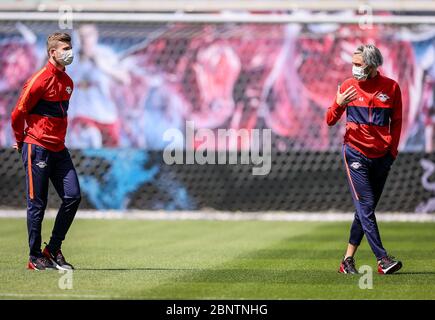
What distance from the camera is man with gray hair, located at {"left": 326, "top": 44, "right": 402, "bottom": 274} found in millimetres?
→ 10148

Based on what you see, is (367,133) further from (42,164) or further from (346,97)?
(42,164)

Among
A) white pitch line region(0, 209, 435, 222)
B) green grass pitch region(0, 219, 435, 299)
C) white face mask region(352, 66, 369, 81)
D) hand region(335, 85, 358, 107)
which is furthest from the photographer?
white pitch line region(0, 209, 435, 222)

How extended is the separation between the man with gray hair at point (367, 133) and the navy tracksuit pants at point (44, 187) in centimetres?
279

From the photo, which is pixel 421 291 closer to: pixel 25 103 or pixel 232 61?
pixel 25 103

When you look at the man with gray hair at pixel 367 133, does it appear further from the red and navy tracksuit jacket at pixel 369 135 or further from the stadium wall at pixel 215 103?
the stadium wall at pixel 215 103

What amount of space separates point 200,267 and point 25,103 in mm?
2568

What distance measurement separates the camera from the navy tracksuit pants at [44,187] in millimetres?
10320

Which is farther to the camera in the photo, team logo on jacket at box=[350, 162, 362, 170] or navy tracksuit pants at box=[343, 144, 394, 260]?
team logo on jacket at box=[350, 162, 362, 170]

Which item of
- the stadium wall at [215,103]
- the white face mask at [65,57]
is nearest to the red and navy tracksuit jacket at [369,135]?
the white face mask at [65,57]

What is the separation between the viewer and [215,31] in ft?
61.8

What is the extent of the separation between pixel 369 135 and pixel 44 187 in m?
3.43

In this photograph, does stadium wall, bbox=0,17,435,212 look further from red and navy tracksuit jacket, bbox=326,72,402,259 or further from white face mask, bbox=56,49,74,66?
white face mask, bbox=56,49,74,66

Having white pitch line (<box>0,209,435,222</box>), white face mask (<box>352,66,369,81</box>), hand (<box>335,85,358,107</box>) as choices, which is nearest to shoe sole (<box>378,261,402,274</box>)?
hand (<box>335,85,358,107</box>)

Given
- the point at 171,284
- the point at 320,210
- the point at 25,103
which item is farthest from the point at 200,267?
the point at 320,210
